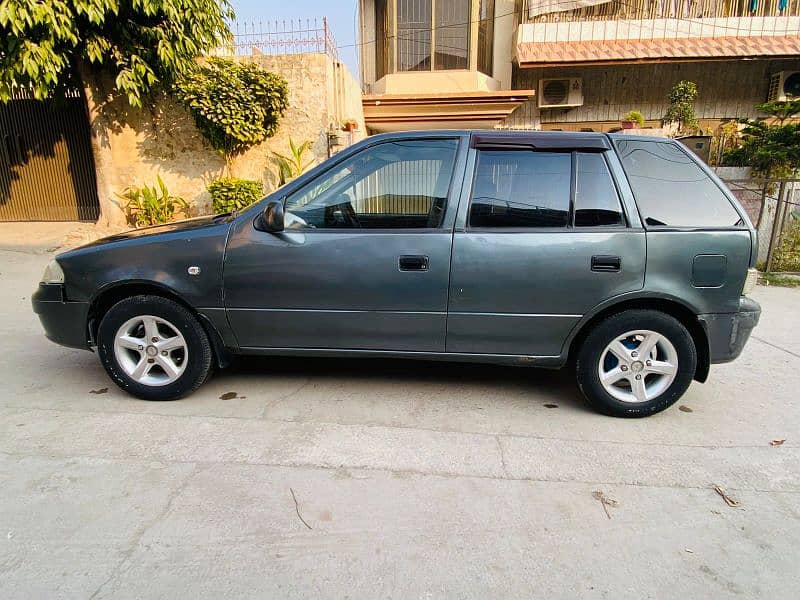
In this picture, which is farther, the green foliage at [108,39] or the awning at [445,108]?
the awning at [445,108]

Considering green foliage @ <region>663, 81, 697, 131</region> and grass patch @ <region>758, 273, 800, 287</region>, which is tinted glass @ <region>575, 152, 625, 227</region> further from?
green foliage @ <region>663, 81, 697, 131</region>

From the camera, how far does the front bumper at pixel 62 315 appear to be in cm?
321

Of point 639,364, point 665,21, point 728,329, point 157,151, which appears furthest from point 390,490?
point 665,21

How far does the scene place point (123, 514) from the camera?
217cm

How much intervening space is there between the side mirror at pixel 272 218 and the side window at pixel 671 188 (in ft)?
7.18

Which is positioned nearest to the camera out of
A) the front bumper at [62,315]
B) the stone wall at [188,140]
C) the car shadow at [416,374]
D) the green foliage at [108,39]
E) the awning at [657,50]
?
the front bumper at [62,315]

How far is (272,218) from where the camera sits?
297cm

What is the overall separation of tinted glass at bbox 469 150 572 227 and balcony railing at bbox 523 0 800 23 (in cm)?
1146

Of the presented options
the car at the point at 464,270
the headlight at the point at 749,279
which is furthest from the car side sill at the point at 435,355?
the headlight at the point at 749,279

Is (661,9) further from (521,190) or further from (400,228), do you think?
(400,228)

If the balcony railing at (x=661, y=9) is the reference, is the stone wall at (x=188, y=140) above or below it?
below

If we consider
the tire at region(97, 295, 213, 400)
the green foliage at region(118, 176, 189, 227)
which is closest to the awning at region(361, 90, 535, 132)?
the green foliage at region(118, 176, 189, 227)

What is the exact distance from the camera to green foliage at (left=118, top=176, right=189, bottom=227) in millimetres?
9125

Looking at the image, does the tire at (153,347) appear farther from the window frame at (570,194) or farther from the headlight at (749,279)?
the headlight at (749,279)
